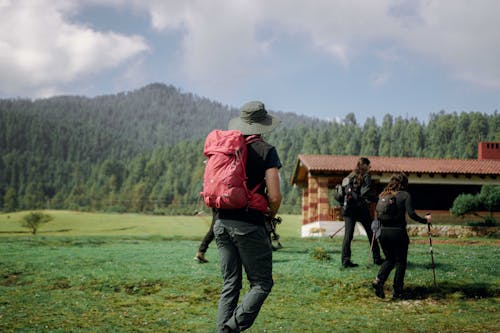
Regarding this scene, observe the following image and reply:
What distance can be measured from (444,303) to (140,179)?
159693 millimetres

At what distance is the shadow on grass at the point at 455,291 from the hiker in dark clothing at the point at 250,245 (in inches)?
200

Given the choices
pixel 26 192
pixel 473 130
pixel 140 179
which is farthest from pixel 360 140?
pixel 26 192

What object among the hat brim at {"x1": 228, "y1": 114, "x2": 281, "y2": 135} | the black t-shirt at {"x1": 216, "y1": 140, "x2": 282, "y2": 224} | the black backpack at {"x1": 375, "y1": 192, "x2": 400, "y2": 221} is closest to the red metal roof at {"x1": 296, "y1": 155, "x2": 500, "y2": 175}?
the black backpack at {"x1": 375, "y1": 192, "x2": 400, "y2": 221}

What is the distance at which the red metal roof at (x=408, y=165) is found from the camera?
29461mm

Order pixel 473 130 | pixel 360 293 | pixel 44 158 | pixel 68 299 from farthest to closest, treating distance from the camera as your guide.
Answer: pixel 44 158, pixel 473 130, pixel 360 293, pixel 68 299

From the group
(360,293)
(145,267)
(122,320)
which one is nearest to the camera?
(122,320)

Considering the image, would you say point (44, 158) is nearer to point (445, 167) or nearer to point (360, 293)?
point (445, 167)

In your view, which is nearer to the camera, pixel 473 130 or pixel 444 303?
pixel 444 303

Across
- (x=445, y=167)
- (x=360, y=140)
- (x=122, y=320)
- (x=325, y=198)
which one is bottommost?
(x=122, y=320)

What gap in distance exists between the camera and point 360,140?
146250 millimetres

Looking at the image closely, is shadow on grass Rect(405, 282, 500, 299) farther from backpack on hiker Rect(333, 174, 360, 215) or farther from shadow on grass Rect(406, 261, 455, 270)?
backpack on hiker Rect(333, 174, 360, 215)

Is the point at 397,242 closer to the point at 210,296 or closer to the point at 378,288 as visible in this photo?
the point at 378,288

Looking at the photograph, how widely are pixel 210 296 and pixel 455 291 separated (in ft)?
15.3

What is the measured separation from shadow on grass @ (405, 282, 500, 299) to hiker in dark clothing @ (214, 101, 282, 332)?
16.7ft
